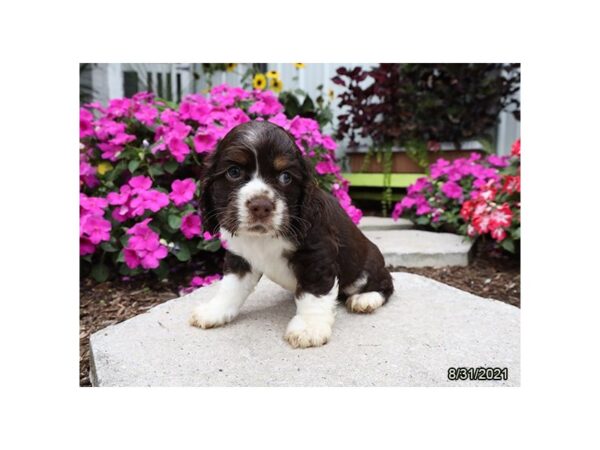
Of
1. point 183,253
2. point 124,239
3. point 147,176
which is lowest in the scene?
point 183,253

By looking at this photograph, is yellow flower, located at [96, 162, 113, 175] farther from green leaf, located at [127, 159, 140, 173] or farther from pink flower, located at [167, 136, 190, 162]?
pink flower, located at [167, 136, 190, 162]

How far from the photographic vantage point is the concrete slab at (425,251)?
4.76m

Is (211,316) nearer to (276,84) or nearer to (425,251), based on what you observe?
(425,251)

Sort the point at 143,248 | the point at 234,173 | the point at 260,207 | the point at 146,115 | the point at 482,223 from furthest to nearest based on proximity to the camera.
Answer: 1. the point at 482,223
2. the point at 146,115
3. the point at 143,248
4. the point at 234,173
5. the point at 260,207

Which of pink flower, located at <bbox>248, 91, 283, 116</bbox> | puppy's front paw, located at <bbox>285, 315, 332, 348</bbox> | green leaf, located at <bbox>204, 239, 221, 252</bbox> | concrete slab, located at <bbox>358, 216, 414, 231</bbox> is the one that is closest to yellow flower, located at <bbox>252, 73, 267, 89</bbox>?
pink flower, located at <bbox>248, 91, 283, 116</bbox>

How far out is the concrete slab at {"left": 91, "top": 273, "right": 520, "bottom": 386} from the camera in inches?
95.4

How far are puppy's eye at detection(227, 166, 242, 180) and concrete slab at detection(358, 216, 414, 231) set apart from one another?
3.32 metres

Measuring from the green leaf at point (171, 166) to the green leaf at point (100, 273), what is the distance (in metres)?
0.96

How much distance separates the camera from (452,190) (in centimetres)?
562

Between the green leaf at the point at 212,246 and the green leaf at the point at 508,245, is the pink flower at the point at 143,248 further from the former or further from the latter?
the green leaf at the point at 508,245

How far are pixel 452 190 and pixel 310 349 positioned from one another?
3.59 meters

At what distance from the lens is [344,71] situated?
5961 mm

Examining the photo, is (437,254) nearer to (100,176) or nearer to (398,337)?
(398,337)

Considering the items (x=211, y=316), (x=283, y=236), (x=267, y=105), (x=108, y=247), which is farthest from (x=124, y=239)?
(x=267, y=105)
